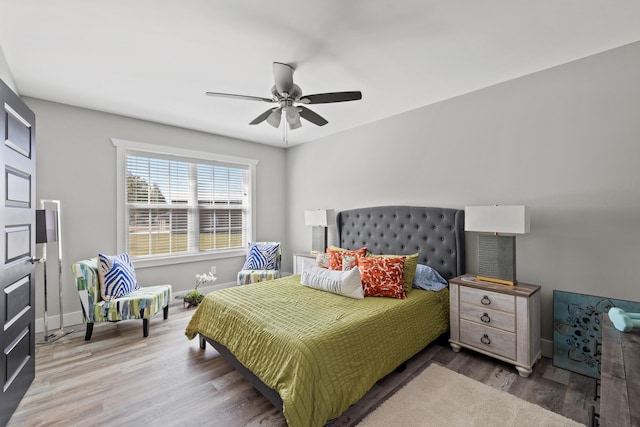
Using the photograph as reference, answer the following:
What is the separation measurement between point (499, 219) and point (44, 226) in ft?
13.4

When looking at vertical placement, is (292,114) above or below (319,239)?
above

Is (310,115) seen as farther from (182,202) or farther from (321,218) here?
(182,202)

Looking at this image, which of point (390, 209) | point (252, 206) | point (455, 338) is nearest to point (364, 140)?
point (390, 209)

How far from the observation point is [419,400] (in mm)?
1989

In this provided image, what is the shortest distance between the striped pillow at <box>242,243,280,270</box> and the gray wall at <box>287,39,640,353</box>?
2068 millimetres

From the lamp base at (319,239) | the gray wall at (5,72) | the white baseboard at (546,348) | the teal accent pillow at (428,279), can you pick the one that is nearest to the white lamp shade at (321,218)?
the lamp base at (319,239)

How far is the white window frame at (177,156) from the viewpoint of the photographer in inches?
143

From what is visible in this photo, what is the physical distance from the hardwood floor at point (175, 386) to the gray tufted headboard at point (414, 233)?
33.1 inches

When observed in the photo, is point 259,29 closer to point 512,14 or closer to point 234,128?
point 512,14

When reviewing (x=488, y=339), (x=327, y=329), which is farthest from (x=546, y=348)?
(x=327, y=329)

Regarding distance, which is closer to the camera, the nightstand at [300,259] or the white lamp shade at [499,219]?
the white lamp shade at [499,219]

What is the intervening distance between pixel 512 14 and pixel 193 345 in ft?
12.3

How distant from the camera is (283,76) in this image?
2.27 meters

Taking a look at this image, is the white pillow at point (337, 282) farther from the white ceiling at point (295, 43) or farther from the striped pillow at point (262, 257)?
the white ceiling at point (295, 43)
